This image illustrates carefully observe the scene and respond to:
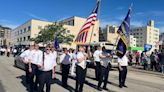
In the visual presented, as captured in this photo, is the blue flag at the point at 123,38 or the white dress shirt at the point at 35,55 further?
the blue flag at the point at 123,38

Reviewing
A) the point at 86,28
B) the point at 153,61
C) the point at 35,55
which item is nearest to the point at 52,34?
the point at 153,61

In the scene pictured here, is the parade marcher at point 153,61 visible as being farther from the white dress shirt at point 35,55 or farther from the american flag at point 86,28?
the white dress shirt at point 35,55

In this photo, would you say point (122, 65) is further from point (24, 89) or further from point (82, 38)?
point (24, 89)

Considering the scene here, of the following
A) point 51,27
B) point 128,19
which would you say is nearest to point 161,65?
point 128,19

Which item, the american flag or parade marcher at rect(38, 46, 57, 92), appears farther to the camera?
the american flag

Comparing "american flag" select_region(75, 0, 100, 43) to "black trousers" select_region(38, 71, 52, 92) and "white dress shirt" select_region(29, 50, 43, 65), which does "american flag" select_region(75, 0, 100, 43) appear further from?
"black trousers" select_region(38, 71, 52, 92)

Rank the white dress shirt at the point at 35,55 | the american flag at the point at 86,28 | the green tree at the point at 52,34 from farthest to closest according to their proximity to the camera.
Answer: the green tree at the point at 52,34 < the american flag at the point at 86,28 < the white dress shirt at the point at 35,55

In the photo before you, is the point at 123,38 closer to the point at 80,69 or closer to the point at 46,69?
the point at 80,69

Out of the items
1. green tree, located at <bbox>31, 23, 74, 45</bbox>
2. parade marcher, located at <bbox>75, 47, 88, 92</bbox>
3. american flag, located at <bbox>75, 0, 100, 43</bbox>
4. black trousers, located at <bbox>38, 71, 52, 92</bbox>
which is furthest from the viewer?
green tree, located at <bbox>31, 23, 74, 45</bbox>

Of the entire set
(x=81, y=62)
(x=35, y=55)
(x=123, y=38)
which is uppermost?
(x=123, y=38)

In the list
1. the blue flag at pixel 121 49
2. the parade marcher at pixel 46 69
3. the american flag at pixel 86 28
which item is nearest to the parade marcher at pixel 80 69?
the parade marcher at pixel 46 69

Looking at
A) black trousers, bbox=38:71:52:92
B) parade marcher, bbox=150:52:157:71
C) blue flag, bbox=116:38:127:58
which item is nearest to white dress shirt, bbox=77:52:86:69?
black trousers, bbox=38:71:52:92

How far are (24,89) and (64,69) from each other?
196 centimetres

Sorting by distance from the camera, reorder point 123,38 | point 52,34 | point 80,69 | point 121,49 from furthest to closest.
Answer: point 52,34 < point 123,38 < point 121,49 < point 80,69
